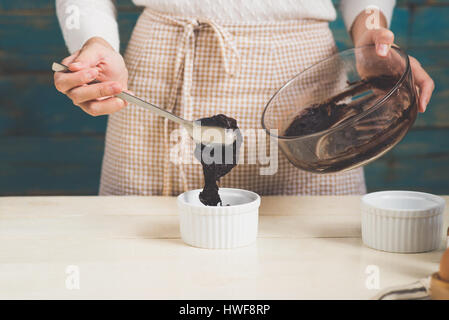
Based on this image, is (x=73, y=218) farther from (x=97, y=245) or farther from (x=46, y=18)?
(x=46, y=18)

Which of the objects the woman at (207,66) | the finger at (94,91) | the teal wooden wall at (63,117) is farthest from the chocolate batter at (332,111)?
the teal wooden wall at (63,117)

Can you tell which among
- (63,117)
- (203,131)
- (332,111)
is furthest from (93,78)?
(63,117)

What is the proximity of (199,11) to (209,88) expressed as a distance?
6.8 inches

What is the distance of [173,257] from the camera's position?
0.86 metres

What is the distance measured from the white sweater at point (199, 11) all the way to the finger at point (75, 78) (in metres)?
0.26

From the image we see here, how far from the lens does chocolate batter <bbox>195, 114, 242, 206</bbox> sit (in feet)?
3.17

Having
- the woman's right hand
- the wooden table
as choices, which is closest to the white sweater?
the woman's right hand

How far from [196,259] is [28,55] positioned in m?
1.34

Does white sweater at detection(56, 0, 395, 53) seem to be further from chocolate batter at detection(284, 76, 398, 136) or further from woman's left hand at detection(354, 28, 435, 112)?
chocolate batter at detection(284, 76, 398, 136)

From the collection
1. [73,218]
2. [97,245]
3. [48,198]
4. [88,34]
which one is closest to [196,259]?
[97,245]

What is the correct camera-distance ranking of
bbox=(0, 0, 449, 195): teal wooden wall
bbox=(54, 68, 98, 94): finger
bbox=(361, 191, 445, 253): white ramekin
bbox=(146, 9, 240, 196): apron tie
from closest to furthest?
bbox=(361, 191, 445, 253): white ramekin
bbox=(54, 68, 98, 94): finger
bbox=(146, 9, 240, 196): apron tie
bbox=(0, 0, 449, 195): teal wooden wall

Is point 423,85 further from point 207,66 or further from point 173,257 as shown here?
point 173,257

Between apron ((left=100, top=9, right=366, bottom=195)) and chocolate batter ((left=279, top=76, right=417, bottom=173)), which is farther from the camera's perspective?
apron ((left=100, top=9, right=366, bottom=195))

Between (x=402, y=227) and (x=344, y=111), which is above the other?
(x=344, y=111)
